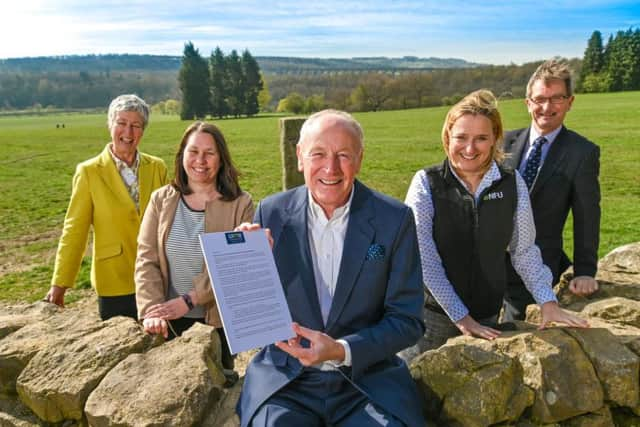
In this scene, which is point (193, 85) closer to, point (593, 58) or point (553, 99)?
point (593, 58)

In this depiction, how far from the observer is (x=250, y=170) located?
23.6 meters

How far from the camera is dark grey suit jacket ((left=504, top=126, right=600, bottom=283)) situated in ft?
14.0

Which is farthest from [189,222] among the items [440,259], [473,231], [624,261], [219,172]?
[624,261]

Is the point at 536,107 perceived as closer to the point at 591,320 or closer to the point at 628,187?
the point at 591,320

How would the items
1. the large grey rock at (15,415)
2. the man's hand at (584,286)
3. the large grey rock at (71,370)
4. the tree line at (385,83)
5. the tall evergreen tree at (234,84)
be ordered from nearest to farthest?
the large grey rock at (71,370)
the large grey rock at (15,415)
the man's hand at (584,286)
the tree line at (385,83)
the tall evergreen tree at (234,84)

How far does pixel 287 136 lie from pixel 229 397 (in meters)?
3.16

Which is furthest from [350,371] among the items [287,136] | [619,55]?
[619,55]

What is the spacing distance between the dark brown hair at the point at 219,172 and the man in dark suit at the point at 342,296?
1.14 metres

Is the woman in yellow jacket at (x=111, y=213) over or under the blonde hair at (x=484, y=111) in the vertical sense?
under

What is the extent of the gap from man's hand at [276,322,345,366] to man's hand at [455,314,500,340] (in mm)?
1234

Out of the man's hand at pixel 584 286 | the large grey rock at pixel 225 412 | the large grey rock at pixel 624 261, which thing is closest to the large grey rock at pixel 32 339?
the large grey rock at pixel 225 412

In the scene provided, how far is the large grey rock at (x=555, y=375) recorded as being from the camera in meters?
3.04

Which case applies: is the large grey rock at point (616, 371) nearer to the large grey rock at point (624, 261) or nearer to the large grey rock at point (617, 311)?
the large grey rock at point (617, 311)

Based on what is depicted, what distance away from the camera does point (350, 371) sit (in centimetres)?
281
